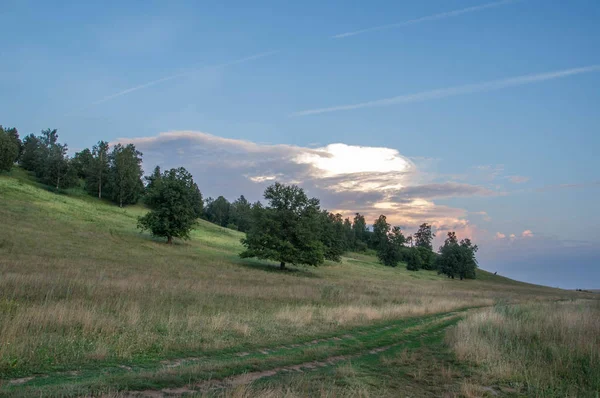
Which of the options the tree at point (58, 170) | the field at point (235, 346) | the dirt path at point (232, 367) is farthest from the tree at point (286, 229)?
the tree at point (58, 170)

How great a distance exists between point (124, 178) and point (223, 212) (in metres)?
65.3

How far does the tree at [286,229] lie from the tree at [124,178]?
139 ft

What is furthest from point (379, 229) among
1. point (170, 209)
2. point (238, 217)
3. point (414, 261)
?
point (170, 209)

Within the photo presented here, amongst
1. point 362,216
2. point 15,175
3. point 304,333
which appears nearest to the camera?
point 304,333

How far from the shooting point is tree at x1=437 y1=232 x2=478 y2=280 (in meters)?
103

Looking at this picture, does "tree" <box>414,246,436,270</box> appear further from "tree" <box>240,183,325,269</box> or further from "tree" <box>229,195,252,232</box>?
"tree" <box>240,183,325,269</box>

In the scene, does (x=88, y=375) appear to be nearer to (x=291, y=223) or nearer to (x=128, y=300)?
(x=128, y=300)

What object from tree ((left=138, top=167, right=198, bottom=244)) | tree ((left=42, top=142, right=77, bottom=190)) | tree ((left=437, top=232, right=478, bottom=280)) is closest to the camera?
tree ((left=138, top=167, right=198, bottom=244))

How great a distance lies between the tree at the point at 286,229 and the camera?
A: 160 ft

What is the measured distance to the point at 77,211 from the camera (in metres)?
59.7

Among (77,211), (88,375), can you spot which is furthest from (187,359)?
(77,211)

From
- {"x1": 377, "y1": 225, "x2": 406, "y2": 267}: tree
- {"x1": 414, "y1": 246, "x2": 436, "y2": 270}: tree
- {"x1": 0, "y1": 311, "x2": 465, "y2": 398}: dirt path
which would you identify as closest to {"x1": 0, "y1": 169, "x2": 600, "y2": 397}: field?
{"x1": 0, "y1": 311, "x2": 465, "y2": 398}: dirt path

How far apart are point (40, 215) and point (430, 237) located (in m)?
142

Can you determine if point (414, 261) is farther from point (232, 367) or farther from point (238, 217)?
point (232, 367)
